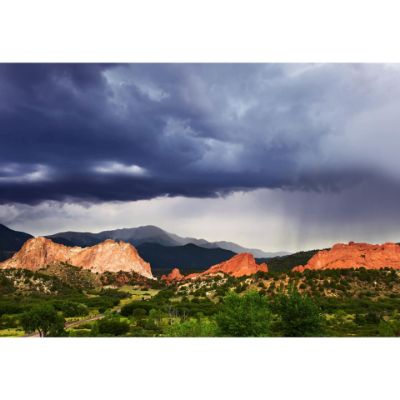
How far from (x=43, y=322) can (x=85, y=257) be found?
25525 millimetres

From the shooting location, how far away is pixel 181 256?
5972 cm

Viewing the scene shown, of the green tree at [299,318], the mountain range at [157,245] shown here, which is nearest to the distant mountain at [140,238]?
the mountain range at [157,245]

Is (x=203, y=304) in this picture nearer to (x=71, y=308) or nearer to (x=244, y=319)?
(x=71, y=308)

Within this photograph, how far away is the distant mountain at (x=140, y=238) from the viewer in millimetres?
50125

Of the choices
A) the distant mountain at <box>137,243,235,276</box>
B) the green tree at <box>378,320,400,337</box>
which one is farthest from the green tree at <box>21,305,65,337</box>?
the green tree at <box>378,320,400,337</box>

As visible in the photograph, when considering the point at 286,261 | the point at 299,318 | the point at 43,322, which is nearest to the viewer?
the point at 299,318

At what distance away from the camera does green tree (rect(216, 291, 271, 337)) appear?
34.3 m

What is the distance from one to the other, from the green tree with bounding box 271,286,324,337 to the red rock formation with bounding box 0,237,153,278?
28226 mm

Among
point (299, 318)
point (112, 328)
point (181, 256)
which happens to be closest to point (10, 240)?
point (181, 256)

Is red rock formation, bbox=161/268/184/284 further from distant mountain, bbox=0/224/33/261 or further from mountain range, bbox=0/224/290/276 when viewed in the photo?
distant mountain, bbox=0/224/33/261

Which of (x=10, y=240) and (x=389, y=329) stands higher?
(x=10, y=240)
